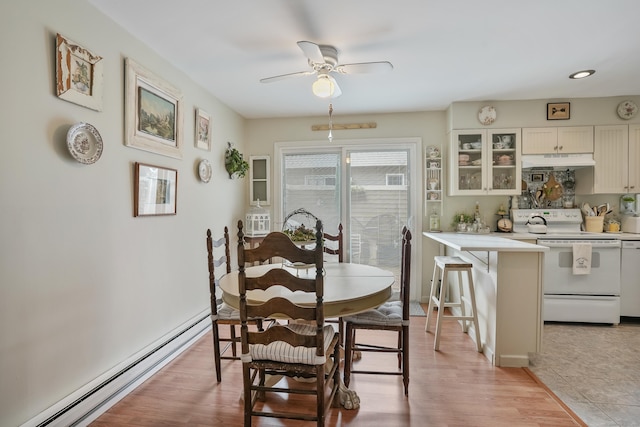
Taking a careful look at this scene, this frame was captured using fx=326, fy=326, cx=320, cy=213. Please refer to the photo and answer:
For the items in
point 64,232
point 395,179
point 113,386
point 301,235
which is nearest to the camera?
point 64,232

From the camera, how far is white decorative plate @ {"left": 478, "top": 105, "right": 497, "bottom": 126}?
12.5ft

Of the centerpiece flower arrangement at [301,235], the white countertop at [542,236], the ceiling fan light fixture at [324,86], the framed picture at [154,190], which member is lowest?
the white countertop at [542,236]

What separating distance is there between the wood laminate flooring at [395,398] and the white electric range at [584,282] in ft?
4.48

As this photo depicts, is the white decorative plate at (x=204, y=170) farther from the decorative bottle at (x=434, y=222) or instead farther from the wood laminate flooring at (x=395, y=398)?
the decorative bottle at (x=434, y=222)

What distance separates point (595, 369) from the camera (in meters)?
2.50

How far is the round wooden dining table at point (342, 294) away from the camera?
174 centimetres

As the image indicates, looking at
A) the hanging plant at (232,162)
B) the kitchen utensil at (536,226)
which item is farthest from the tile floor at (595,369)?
the hanging plant at (232,162)

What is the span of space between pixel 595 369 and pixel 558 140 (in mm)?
2448

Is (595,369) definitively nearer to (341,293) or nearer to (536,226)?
(536,226)

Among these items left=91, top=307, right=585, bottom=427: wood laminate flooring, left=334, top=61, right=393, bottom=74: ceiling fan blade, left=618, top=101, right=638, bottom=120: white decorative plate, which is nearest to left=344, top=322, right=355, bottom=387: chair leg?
left=91, top=307, right=585, bottom=427: wood laminate flooring

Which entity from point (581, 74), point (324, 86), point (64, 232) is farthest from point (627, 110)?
point (64, 232)

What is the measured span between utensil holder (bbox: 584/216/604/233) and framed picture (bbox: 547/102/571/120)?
1.19 m

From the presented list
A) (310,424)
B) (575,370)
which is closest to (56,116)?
(310,424)

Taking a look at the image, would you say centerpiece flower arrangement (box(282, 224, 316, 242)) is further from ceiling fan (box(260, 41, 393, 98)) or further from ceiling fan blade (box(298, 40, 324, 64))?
ceiling fan blade (box(298, 40, 324, 64))
